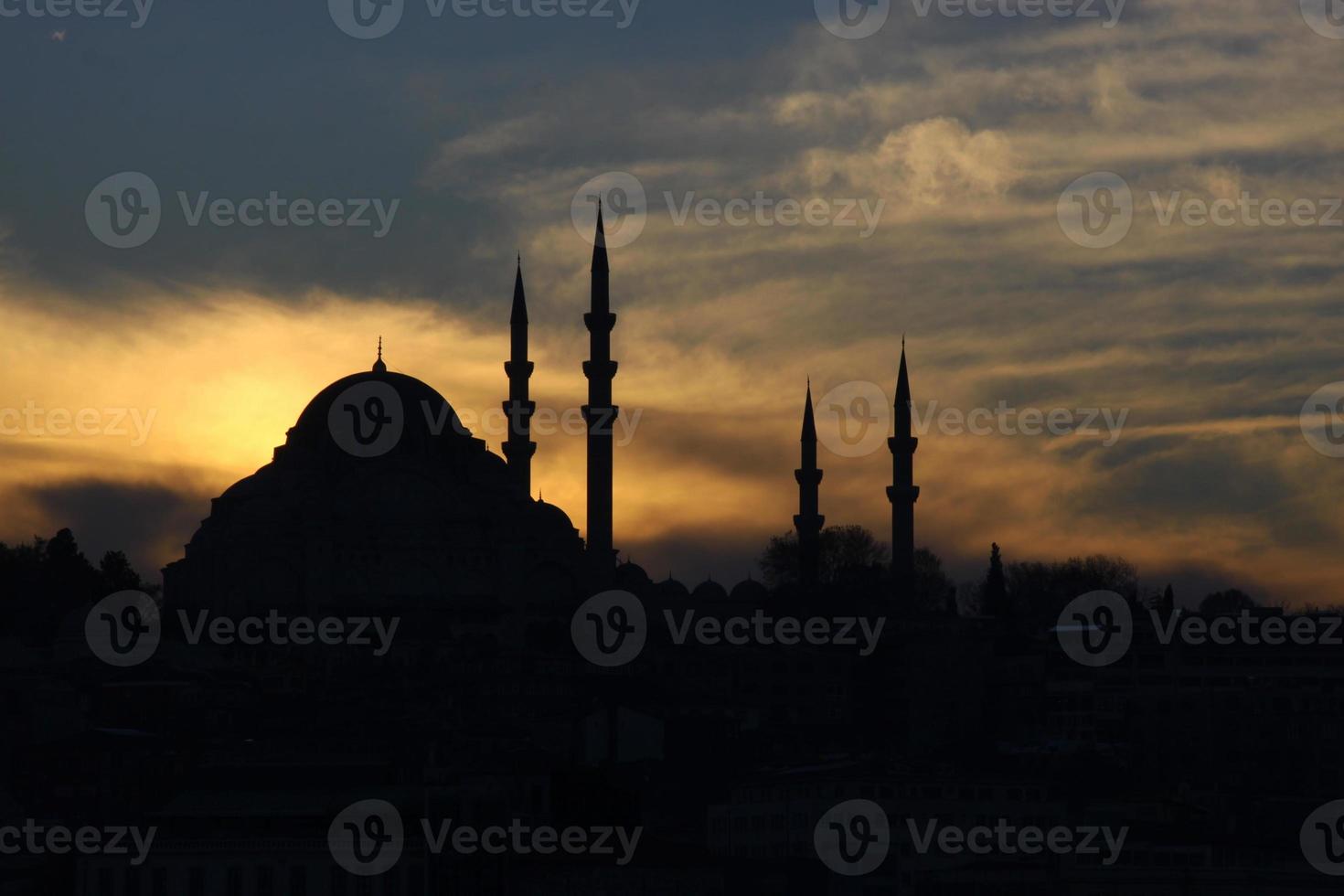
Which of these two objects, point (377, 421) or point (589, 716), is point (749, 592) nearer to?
point (377, 421)

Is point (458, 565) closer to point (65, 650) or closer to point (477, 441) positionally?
point (477, 441)

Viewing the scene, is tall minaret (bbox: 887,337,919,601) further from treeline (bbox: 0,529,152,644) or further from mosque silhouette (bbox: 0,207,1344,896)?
treeline (bbox: 0,529,152,644)

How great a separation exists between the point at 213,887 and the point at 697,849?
32.2 feet

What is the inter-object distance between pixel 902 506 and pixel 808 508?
15.6 ft

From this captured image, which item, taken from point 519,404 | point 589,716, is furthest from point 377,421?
point 589,716

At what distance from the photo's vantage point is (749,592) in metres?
98.3

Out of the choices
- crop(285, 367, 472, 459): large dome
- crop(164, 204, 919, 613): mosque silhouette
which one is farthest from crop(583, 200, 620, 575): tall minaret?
crop(285, 367, 472, 459): large dome

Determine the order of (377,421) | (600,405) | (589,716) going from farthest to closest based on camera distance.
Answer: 1. (377,421)
2. (600,405)
3. (589,716)

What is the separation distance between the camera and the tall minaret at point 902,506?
8844cm

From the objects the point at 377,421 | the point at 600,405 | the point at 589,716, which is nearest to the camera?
the point at 589,716

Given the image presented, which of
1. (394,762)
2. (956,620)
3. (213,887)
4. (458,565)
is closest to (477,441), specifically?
(458,565)

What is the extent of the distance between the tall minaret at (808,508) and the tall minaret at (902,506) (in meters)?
3.15

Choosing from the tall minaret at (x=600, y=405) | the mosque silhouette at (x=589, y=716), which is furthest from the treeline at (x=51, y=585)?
the tall minaret at (x=600, y=405)

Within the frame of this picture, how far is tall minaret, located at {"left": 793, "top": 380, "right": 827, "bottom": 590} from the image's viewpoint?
92.1 meters
